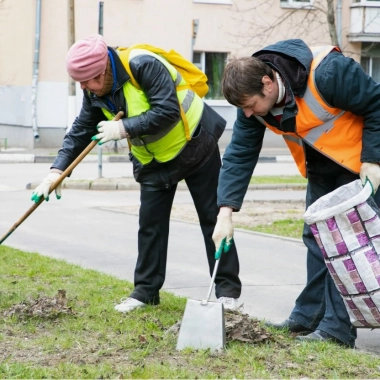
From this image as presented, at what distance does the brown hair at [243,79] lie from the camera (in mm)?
4066

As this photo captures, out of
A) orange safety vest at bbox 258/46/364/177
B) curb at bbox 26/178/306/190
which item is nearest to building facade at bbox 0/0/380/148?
curb at bbox 26/178/306/190

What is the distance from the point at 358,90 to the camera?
414cm

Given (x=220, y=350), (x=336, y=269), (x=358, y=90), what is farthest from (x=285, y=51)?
(x=220, y=350)

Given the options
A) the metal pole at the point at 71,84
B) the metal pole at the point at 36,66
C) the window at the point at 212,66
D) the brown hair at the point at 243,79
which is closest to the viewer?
the brown hair at the point at 243,79

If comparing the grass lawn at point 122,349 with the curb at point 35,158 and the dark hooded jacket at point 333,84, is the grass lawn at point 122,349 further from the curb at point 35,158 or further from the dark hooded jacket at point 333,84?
the curb at point 35,158

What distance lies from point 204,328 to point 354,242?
82 centimetres

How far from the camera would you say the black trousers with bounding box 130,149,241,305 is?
5.31m

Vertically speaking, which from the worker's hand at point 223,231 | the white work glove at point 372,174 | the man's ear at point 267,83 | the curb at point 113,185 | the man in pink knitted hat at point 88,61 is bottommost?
the curb at point 113,185

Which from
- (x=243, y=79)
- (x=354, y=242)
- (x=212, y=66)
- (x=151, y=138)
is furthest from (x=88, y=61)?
(x=212, y=66)

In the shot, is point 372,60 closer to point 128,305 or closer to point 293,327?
point 128,305

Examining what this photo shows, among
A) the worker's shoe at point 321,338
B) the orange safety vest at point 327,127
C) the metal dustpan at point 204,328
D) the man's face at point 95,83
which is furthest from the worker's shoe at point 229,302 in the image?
the man's face at point 95,83

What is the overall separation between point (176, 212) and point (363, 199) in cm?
688

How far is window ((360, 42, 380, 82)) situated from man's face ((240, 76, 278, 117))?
24883 millimetres

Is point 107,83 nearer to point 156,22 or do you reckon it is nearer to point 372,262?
point 372,262
